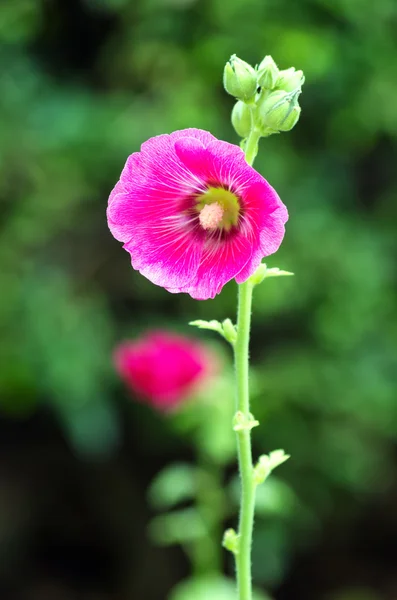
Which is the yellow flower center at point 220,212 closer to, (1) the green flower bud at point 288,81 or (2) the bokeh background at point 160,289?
(1) the green flower bud at point 288,81

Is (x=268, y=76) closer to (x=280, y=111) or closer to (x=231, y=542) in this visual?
(x=280, y=111)

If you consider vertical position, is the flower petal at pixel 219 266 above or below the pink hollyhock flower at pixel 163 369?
below

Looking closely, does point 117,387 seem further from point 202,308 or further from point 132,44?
point 132,44

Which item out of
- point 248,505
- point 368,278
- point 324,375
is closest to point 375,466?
point 324,375

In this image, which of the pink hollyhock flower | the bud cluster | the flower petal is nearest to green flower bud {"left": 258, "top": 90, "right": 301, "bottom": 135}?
the bud cluster

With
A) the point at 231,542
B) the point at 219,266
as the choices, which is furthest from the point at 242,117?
the point at 231,542

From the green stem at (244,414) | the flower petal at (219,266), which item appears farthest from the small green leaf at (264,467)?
the flower petal at (219,266)
